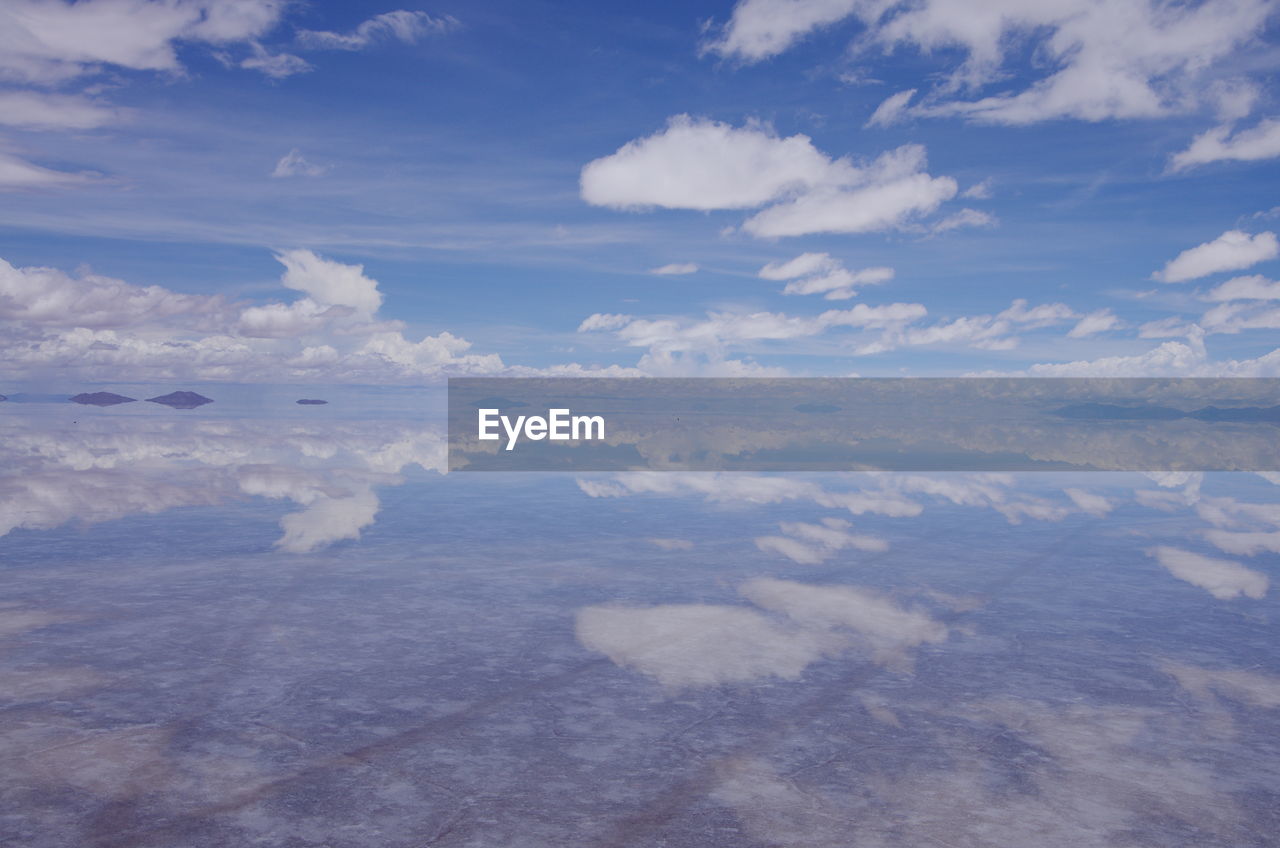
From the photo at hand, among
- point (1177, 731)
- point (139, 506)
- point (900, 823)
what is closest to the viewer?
point (900, 823)

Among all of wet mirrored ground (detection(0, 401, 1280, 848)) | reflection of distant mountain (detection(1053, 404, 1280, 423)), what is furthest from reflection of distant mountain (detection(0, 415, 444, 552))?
reflection of distant mountain (detection(1053, 404, 1280, 423))

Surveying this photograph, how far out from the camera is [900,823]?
6879 mm

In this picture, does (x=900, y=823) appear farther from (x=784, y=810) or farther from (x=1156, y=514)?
(x=1156, y=514)

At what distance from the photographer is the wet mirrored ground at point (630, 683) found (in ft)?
22.9

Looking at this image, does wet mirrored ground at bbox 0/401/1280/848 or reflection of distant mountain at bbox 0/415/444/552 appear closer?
wet mirrored ground at bbox 0/401/1280/848

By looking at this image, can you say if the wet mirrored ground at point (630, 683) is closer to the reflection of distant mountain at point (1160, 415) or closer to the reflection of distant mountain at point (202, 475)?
the reflection of distant mountain at point (202, 475)

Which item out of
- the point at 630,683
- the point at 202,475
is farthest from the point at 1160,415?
the point at 630,683

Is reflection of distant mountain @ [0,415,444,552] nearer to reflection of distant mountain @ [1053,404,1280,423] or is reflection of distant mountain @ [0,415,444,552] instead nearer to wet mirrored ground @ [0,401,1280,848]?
wet mirrored ground @ [0,401,1280,848]

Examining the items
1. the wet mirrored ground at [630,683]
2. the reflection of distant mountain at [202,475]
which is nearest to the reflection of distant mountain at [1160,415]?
the reflection of distant mountain at [202,475]

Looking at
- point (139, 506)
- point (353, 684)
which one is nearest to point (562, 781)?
point (353, 684)

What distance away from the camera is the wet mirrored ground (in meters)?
6.97

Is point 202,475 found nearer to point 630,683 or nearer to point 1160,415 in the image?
point 630,683

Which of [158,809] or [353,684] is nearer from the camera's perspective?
[158,809]

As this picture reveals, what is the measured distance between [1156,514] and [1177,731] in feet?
59.5
